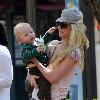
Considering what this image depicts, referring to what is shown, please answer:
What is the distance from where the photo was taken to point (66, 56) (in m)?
3.60

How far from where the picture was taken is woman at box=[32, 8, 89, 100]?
359 cm

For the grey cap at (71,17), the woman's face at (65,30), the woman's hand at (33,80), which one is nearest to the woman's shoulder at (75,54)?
the woman's face at (65,30)

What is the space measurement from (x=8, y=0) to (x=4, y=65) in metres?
4.17

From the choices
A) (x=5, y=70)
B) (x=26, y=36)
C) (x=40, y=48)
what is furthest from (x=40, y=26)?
(x=40, y=48)

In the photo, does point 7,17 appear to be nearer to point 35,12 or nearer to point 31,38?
point 35,12

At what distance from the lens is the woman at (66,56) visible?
3.59 metres

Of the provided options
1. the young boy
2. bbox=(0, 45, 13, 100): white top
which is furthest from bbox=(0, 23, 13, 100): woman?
the young boy

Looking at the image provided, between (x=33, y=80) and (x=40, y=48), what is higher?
(x=40, y=48)

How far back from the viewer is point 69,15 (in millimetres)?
3705

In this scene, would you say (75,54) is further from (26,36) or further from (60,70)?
(26,36)

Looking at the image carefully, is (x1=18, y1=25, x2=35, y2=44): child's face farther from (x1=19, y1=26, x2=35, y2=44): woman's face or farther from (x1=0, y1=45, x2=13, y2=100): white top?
(x1=0, y1=45, x2=13, y2=100): white top

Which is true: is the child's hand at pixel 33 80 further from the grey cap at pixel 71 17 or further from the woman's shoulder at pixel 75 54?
the grey cap at pixel 71 17

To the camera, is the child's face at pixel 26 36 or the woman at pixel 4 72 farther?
the woman at pixel 4 72

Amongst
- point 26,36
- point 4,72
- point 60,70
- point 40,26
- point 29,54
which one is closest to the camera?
point 60,70
